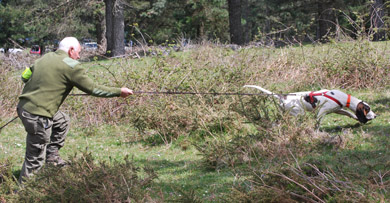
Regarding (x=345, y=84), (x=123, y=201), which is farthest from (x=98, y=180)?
(x=345, y=84)

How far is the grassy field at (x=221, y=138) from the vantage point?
13.7 ft

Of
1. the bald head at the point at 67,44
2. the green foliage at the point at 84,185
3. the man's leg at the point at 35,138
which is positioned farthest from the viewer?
the bald head at the point at 67,44

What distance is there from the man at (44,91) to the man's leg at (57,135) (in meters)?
0.27

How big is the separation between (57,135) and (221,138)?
7.81 ft

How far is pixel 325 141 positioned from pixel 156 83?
4.14m

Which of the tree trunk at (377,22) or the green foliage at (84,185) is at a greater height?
the tree trunk at (377,22)

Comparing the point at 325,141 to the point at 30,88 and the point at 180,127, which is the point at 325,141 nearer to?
the point at 180,127

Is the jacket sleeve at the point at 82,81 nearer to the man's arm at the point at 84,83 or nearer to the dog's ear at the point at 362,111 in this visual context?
the man's arm at the point at 84,83

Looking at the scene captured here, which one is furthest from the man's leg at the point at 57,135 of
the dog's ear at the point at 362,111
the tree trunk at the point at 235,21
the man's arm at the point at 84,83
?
the tree trunk at the point at 235,21

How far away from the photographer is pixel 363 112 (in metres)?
6.84

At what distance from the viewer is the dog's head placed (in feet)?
22.4

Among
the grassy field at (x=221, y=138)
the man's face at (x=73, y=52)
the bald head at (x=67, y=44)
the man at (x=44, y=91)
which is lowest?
the grassy field at (x=221, y=138)

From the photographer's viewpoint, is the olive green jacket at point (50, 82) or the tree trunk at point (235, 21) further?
the tree trunk at point (235, 21)

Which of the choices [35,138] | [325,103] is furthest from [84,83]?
[325,103]
